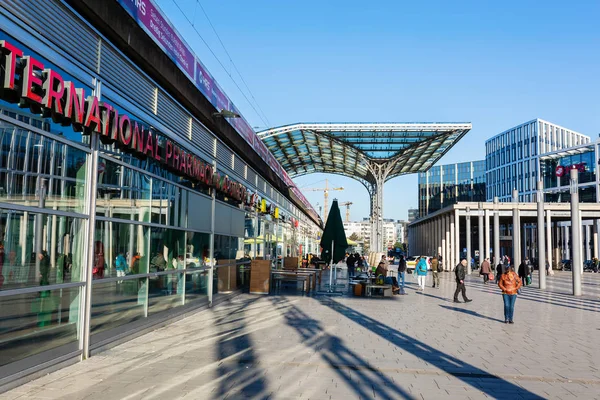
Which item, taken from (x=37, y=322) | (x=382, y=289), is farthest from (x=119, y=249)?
(x=382, y=289)

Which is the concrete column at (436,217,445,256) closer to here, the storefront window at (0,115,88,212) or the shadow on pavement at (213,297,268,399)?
the shadow on pavement at (213,297,268,399)

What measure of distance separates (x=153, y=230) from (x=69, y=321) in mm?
3644

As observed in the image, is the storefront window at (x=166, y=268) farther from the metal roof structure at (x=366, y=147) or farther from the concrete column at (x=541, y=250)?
the metal roof structure at (x=366, y=147)

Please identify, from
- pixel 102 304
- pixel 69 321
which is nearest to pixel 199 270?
pixel 102 304

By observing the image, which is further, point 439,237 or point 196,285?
point 439,237

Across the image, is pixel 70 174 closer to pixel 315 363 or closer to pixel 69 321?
pixel 69 321

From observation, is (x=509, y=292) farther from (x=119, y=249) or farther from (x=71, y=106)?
(x=71, y=106)

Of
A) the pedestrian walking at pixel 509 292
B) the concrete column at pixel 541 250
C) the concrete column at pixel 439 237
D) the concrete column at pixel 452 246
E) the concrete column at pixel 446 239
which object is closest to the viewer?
the pedestrian walking at pixel 509 292

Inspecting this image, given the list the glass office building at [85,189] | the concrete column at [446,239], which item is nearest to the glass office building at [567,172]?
the concrete column at [446,239]

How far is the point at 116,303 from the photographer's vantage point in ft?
32.6

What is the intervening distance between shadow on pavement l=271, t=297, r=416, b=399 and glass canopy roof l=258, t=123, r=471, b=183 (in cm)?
2876

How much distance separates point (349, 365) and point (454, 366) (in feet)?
5.11

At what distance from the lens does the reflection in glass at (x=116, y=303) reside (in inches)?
359

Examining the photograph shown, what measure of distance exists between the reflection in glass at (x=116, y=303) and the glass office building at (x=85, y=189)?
32mm
